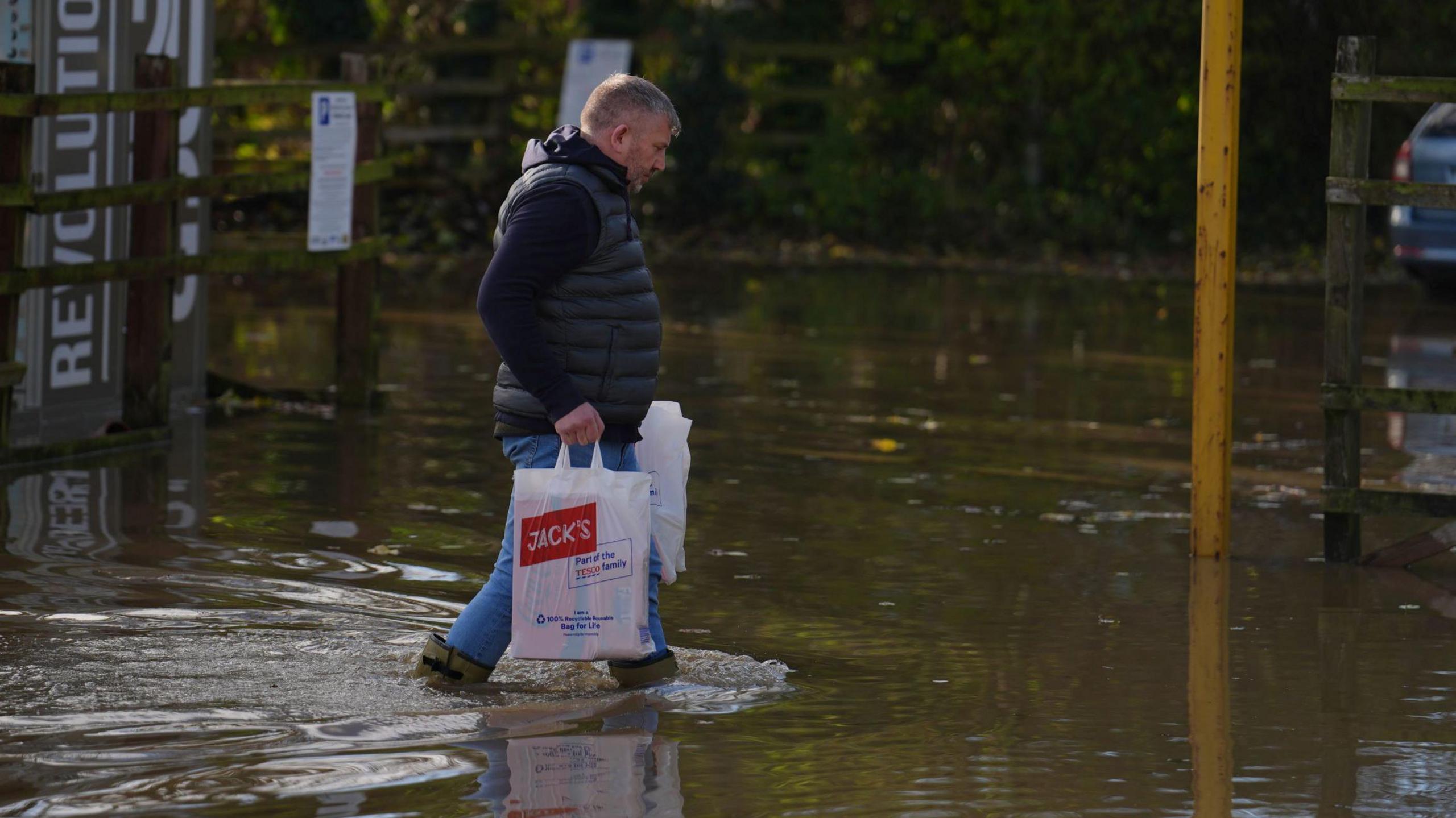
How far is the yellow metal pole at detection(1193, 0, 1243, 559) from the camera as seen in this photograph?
7480mm

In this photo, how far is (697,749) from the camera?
17.0 feet

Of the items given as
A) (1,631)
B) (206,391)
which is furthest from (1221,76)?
(206,391)

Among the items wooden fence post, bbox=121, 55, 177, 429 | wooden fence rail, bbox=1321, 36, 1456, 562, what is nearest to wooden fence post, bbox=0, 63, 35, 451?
wooden fence post, bbox=121, 55, 177, 429

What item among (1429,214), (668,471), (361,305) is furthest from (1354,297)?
(1429,214)

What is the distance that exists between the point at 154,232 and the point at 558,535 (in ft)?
15.2

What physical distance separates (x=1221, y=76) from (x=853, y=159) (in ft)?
54.0

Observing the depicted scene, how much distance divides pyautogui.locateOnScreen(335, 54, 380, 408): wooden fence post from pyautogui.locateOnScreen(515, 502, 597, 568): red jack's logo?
5.60 m

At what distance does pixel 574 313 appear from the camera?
17.9ft

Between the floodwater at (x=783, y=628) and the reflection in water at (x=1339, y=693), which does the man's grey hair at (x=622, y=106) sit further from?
the reflection in water at (x=1339, y=693)

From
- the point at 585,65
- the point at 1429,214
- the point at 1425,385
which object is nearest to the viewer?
the point at 1425,385

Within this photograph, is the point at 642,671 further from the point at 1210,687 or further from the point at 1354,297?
the point at 1354,297

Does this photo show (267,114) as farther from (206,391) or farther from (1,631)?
(1,631)

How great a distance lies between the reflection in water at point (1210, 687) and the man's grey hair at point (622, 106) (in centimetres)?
198

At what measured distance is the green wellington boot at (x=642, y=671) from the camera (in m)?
5.72
